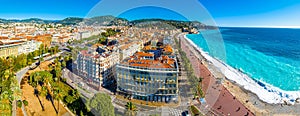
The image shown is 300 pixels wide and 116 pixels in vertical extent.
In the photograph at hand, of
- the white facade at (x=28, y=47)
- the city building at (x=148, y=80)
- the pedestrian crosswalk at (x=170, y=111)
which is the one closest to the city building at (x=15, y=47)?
the white facade at (x=28, y=47)

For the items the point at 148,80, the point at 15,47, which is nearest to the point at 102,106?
the point at 148,80

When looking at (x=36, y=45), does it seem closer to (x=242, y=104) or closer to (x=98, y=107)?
(x=98, y=107)

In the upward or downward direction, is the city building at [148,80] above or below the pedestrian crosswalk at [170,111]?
above

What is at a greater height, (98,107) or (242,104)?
(98,107)

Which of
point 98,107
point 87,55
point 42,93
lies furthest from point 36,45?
point 98,107

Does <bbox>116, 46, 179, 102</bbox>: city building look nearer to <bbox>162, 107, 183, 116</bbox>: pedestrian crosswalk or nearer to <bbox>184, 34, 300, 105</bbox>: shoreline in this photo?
<bbox>162, 107, 183, 116</bbox>: pedestrian crosswalk

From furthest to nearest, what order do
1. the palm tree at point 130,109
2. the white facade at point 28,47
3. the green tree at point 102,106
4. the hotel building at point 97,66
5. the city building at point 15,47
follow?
the white facade at point 28,47
the city building at point 15,47
the hotel building at point 97,66
the palm tree at point 130,109
the green tree at point 102,106

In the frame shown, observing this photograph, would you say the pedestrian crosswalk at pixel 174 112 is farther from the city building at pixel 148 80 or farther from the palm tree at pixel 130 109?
the palm tree at pixel 130 109

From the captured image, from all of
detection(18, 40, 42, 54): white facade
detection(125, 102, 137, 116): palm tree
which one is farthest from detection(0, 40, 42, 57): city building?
detection(125, 102, 137, 116): palm tree
